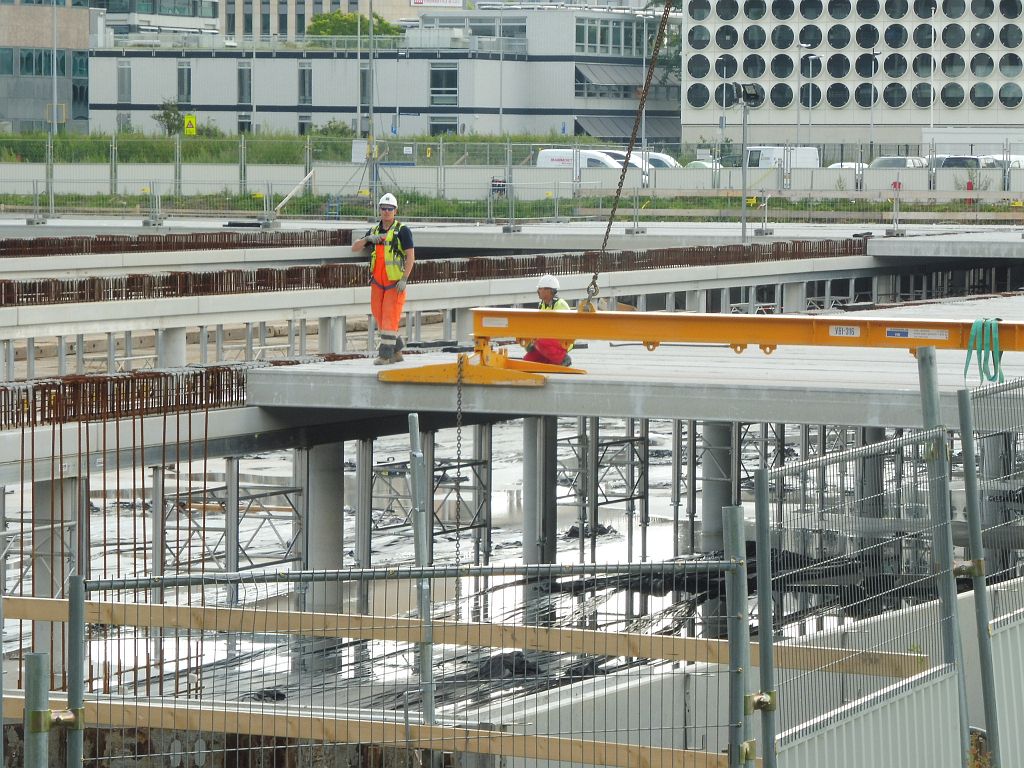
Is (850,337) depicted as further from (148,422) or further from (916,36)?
(916,36)

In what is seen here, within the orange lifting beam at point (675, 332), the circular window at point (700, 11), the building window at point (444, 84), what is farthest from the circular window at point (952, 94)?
the orange lifting beam at point (675, 332)

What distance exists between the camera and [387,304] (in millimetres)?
18750

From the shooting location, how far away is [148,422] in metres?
19.1

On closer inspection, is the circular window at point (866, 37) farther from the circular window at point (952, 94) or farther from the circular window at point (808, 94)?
the circular window at point (952, 94)

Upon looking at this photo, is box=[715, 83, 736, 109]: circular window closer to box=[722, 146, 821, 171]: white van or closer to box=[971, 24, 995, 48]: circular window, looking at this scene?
box=[971, 24, 995, 48]: circular window

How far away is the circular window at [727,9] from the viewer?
10200 cm

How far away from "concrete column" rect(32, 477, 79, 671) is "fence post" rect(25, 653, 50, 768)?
11555 mm

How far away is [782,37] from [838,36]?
3099mm

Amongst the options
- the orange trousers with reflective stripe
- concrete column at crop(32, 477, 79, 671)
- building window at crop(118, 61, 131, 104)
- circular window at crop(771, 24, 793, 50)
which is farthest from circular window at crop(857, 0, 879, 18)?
concrete column at crop(32, 477, 79, 671)

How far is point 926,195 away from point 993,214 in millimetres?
3683

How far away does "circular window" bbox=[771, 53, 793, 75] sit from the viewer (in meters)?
102

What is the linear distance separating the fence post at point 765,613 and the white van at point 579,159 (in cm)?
5406

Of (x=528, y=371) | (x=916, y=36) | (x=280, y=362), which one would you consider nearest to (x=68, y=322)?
(x=280, y=362)

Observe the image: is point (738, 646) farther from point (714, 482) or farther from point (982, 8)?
point (982, 8)
